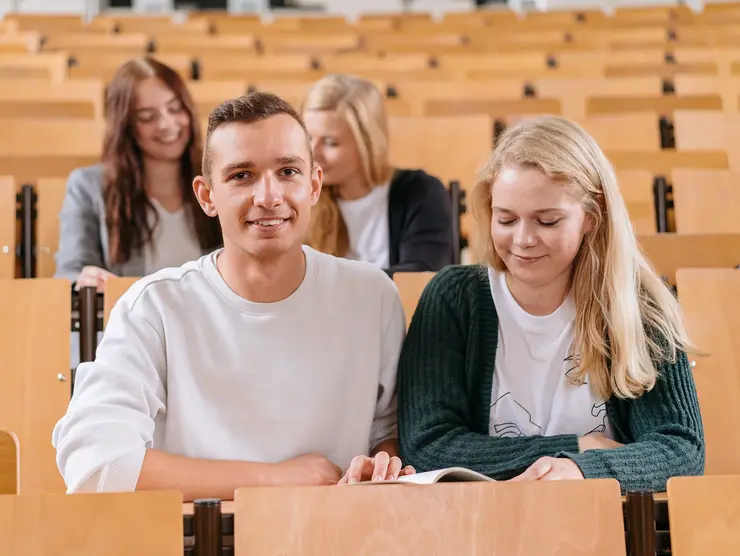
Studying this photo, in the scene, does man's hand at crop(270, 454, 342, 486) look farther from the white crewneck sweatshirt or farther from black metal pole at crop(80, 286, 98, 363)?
black metal pole at crop(80, 286, 98, 363)

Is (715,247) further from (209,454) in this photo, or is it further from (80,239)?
(80,239)

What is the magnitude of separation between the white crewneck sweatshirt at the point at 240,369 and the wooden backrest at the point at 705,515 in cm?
37

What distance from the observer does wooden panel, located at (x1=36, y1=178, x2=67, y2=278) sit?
1875 millimetres

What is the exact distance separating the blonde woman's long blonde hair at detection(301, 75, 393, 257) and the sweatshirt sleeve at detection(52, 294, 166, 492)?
0.63 meters

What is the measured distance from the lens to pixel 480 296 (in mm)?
1190

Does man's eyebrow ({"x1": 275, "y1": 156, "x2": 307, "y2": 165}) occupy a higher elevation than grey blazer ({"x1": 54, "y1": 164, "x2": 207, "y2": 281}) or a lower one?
lower

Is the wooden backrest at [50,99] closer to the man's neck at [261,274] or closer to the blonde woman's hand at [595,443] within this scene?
the man's neck at [261,274]

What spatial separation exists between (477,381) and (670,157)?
3.99 feet

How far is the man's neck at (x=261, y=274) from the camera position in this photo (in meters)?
1.12

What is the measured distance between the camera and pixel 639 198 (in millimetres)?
1999

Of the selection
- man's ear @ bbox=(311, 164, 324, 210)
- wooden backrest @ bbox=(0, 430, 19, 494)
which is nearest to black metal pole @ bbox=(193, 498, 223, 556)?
man's ear @ bbox=(311, 164, 324, 210)

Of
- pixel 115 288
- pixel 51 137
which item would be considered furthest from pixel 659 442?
pixel 51 137

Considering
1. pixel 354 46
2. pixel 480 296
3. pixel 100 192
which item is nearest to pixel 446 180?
pixel 100 192

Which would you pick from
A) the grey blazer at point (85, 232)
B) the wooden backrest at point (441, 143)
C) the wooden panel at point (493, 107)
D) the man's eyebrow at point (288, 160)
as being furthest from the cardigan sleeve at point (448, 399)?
the wooden panel at point (493, 107)
